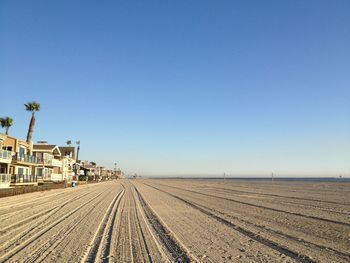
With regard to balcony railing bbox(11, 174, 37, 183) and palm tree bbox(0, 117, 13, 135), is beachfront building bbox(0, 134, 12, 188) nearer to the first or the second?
balcony railing bbox(11, 174, 37, 183)

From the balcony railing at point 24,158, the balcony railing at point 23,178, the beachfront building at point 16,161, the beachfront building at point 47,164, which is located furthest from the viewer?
the beachfront building at point 47,164

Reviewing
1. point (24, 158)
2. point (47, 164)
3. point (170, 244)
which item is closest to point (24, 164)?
point (24, 158)

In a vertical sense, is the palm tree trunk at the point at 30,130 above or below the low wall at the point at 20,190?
above

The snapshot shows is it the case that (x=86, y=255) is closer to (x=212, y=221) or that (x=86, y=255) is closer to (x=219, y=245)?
(x=219, y=245)

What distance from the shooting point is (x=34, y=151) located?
5741cm

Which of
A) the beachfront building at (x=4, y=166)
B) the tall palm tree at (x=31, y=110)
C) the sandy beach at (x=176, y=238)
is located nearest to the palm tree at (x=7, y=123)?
the tall palm tree at (x=31, y=110)

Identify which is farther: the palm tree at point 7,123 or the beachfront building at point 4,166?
A: the palm tree at point 7,123

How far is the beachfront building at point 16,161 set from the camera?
37.8m

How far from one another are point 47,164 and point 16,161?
13996mm

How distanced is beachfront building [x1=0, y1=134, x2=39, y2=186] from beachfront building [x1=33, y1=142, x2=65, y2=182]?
127 inches

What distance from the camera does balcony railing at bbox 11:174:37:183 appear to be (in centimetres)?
4018

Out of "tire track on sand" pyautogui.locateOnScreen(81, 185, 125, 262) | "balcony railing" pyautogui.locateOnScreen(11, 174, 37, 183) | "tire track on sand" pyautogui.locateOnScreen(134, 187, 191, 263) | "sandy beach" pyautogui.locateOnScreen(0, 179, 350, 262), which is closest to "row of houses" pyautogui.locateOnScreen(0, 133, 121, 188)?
"balcony railing" pyautogui.locateOnScreen(11, 174, 37, 183)

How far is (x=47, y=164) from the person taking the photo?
55469 mm

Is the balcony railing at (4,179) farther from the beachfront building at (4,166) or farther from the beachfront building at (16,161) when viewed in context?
the beachfront building at (16,161)
